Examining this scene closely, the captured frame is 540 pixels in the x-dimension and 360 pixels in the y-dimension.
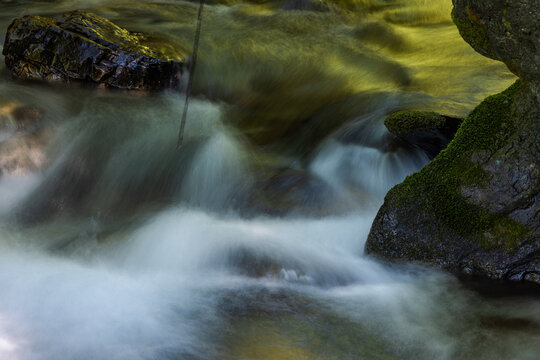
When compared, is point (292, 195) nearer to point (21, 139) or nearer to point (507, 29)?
point (507, 29)

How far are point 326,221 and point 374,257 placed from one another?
76 cm

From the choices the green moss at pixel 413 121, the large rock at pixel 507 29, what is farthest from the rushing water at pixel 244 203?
the large rock at pixel 507 29

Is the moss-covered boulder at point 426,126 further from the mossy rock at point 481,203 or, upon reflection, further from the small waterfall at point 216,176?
the small waterfall at point 216,176

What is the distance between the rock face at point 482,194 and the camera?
3.67m

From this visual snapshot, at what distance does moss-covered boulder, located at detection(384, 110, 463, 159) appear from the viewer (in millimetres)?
4648

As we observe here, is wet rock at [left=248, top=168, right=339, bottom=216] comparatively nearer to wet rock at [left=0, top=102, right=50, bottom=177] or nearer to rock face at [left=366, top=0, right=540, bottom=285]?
rock face at [left=366, top=0, right=540, bottom=285]

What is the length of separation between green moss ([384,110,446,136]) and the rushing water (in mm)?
344

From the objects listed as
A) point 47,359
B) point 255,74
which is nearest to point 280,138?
point 255,74

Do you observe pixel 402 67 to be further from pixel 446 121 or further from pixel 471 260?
pixel 471 260

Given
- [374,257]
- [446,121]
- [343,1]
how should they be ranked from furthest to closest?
[343,1] → [446,121] → [374,257]

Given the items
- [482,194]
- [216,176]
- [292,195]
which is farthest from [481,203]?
[216,176]

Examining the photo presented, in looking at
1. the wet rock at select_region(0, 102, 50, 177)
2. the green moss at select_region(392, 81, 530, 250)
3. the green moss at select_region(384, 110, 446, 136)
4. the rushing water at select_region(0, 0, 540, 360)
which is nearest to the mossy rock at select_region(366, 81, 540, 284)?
the green moss at select_region(392, 81, 530, 250)

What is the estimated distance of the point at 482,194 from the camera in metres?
3.86

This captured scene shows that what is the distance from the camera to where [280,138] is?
642 cm
